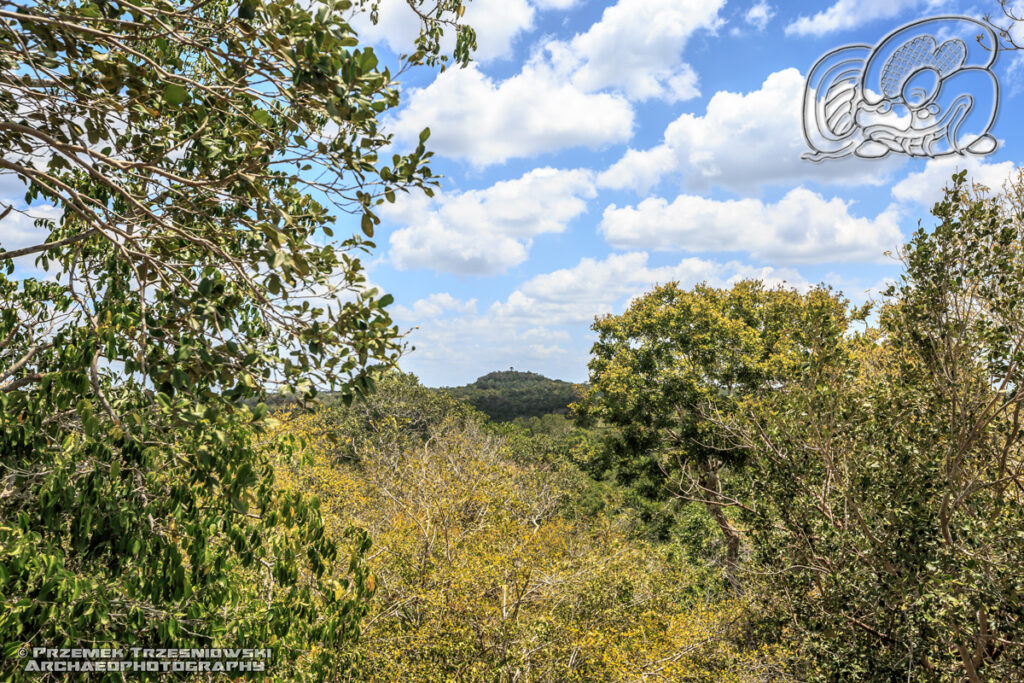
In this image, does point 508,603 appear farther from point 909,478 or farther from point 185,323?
point 185,323

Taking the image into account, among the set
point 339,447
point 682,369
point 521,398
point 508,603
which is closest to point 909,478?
point 508,603

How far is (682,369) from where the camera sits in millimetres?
12375

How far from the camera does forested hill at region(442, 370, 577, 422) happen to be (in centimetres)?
5682

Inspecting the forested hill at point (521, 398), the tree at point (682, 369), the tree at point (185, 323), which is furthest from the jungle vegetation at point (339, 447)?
the forested hill at point (521, 398)

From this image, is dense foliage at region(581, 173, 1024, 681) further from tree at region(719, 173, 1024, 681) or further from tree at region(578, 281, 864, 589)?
tree at region(578, 281, 864, 589)

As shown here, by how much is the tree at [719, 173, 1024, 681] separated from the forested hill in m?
37.1

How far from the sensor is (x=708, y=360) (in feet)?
41.3

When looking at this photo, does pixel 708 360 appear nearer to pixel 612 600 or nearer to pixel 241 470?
pixel 612 600

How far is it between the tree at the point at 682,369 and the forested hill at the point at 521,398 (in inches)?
1176

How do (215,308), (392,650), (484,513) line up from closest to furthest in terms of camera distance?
1. (215,308)
2. (392,650)
3. (484,513)

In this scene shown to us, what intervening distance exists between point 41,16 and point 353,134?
131 cm

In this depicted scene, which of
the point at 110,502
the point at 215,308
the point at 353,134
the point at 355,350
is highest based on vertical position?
the point at 353,134

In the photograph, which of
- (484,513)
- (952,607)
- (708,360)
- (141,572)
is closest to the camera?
(141,572)

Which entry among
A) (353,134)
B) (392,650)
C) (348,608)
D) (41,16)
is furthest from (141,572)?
(392,650)
